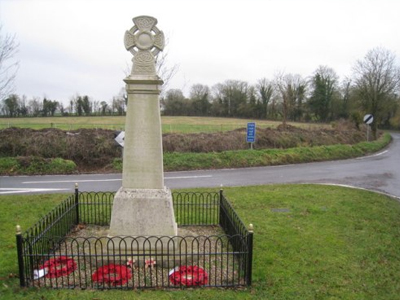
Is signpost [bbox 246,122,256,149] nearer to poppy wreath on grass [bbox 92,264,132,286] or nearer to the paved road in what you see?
the paved road

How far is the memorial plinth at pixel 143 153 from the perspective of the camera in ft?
18.5

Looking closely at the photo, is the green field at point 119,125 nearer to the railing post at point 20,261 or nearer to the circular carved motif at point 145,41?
the circular carved motif at point 145,41

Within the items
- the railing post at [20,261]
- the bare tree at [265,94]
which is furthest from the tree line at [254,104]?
the railing post at [20,261]

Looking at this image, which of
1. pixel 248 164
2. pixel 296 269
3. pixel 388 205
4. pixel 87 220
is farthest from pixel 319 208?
pixel 248 164

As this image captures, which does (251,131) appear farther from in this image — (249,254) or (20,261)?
(20,261)

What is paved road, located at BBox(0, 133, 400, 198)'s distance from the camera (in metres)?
12.5

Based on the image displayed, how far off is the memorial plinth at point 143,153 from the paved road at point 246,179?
6617 millimetres

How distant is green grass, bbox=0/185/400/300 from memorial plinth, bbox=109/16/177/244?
1.34 m

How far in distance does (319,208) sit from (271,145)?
1348 cm

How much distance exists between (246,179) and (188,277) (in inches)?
375

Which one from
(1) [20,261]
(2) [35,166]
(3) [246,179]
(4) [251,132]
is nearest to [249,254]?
(1) [20,261]

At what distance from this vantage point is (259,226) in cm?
776

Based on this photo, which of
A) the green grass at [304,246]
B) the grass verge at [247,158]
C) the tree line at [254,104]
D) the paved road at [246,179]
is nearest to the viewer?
the green grass at [304,246]

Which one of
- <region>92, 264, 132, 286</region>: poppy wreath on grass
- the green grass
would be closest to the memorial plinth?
<region>92, 264, 132, 286</region>: poppy wreath on grass
